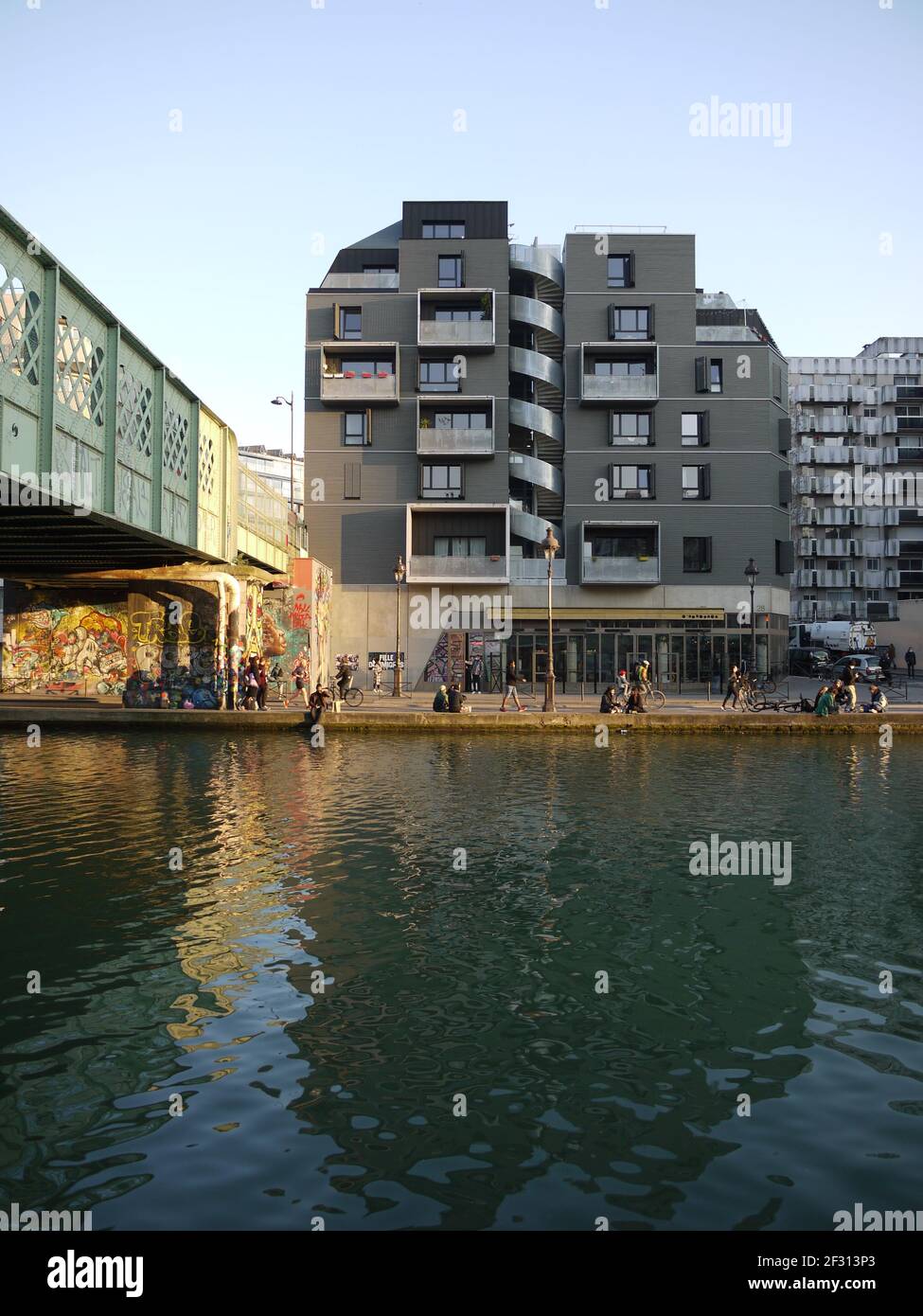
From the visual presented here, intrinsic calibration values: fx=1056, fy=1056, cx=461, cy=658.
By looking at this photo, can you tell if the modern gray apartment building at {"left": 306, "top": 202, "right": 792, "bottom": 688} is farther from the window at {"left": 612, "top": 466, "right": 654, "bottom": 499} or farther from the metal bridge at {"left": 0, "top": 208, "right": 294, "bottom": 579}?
the metal bridge at {"left": 0, "top": 208, "right": 294, "bottom": 579}

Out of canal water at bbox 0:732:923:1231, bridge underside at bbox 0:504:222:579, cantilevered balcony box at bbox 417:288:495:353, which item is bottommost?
canal water at bbox 0:732:923:1231

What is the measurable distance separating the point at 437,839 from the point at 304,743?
13.3m

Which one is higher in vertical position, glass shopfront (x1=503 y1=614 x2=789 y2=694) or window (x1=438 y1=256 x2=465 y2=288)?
window (x1=438 y1=256 x2=465 y2=288)

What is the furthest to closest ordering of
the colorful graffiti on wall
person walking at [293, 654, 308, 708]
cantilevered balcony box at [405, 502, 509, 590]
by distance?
cantilevered balcony box at [405, 502, 509, 590] → person walking at [293, 654, 308, 708] → the colorful graffiti on wall

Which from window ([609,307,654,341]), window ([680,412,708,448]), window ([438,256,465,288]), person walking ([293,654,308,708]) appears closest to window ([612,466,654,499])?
window ([680,412,708,448])

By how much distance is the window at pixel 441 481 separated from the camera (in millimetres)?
48438

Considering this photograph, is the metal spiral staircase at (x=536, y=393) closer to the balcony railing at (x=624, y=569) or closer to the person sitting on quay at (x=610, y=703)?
the balcony railing at (x=624, y=569)

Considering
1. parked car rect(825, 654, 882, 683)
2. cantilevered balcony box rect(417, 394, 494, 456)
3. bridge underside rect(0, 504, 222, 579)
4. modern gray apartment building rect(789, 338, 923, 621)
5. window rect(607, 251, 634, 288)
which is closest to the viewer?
bridge underside rect(0, 504, 222, 579)

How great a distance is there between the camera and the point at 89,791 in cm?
1681

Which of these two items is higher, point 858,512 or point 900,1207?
point 858,512

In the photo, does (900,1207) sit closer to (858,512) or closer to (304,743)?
(304,743)

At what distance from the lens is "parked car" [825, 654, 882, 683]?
1977 inches

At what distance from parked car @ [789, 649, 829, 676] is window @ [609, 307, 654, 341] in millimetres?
21785

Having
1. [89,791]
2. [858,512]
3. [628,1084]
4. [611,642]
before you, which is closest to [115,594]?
[89,791]
